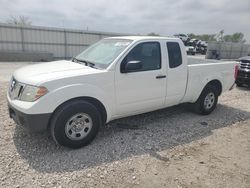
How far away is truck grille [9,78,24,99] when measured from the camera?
335cm

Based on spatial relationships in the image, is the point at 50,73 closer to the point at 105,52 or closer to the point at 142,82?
the point at 105,52

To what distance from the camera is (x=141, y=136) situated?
4.17m

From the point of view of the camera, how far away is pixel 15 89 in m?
3.47

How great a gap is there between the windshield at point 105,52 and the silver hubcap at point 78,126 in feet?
3.09

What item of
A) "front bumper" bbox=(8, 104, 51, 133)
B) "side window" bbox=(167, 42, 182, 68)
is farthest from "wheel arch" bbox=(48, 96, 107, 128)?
"side window" bbox=(167, 42, 182, 68)

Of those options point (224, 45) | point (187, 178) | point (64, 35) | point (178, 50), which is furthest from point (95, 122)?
point (224, 45)

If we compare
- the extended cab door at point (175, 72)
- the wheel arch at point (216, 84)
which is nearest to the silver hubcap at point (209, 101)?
the wheel arch at point (216, 84)

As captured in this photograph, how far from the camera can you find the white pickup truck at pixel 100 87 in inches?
127

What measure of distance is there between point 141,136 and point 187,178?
1.31m

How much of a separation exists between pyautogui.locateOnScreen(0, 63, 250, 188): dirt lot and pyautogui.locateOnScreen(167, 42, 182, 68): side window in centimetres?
132

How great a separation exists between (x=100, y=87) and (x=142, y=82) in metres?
0.86

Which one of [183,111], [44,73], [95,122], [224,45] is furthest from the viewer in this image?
[224,45]

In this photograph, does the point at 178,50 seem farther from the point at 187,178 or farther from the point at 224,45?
the point at 224,45

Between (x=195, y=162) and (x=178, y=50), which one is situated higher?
(x=178, y=50)
